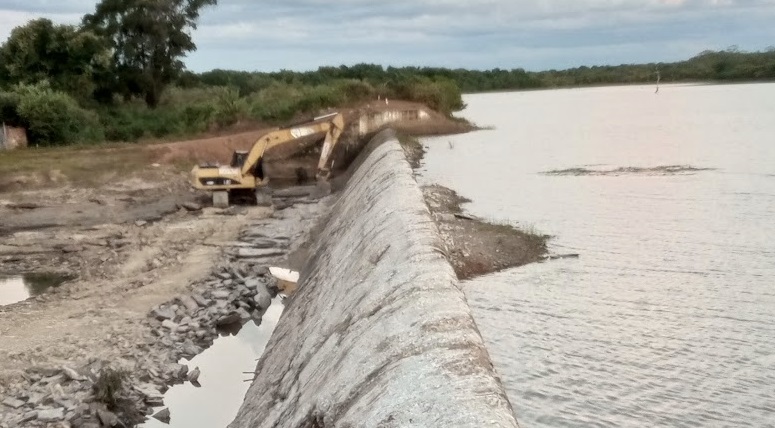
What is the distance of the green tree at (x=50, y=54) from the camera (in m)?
35.9

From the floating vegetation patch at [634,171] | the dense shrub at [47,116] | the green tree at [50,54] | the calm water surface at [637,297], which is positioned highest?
the green tree at [50,54]

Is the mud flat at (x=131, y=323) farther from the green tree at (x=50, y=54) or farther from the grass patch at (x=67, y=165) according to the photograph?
the green tree at (x=50, y=54)

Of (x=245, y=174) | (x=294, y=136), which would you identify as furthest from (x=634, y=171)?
(x=245, y=174)

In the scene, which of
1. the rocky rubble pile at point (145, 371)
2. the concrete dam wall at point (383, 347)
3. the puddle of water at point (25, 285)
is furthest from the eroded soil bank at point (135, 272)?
the concrete dam wall at point (383, 347)

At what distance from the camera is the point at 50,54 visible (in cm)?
3650

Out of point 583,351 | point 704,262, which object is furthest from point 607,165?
point 583,351

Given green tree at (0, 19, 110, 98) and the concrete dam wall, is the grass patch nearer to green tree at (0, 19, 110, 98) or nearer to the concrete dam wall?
green tree at (0, 19, 110, 98)

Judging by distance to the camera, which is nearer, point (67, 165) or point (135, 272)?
point (135, 272)

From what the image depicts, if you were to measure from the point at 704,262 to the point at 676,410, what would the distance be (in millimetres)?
7262

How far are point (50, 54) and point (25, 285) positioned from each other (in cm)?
2299

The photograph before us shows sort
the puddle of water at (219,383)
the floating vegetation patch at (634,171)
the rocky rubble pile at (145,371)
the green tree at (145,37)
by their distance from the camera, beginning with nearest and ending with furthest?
the rocky rubble pile at (145,371) < the puddle of water at (219,383) < the floating vegetation patch at (634,171) < the green tree at (145,37)

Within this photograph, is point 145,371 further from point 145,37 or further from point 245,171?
point 145,37

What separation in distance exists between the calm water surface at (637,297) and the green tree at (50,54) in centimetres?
1686

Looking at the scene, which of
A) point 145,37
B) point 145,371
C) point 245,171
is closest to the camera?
point 145,371
